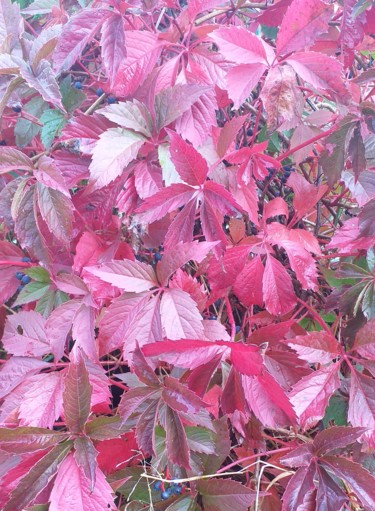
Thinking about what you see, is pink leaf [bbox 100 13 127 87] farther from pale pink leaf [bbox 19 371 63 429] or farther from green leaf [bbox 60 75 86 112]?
pale pink leaf [bbox 19 371 63 429]

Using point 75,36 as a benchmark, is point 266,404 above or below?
below

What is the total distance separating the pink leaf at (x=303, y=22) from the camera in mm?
555

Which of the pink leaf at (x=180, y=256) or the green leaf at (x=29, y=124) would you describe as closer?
the pink leaf at (x=180, y=256)

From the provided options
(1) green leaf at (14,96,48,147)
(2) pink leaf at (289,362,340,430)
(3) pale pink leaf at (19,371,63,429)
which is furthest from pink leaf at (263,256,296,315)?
(1) green leaf at (14,96,48,147)

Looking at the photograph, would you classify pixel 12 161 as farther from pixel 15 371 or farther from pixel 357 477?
pixel 357 477

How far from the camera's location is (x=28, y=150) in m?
0.81

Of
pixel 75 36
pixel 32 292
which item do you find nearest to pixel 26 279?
pixel 32 292

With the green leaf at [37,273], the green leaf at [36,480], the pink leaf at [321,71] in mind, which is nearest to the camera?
the green leaf at [36,480]

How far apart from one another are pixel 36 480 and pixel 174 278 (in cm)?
29

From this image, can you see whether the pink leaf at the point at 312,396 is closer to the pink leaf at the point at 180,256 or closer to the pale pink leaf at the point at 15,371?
the pink leaf at the point at 180,256

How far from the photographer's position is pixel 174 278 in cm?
64


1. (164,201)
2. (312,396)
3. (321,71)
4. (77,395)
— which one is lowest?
(312,396)

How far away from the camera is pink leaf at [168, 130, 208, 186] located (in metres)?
0.55

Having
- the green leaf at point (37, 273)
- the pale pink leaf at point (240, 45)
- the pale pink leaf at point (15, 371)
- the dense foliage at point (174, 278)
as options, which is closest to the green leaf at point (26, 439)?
the dense foliage at point (174, 278)
